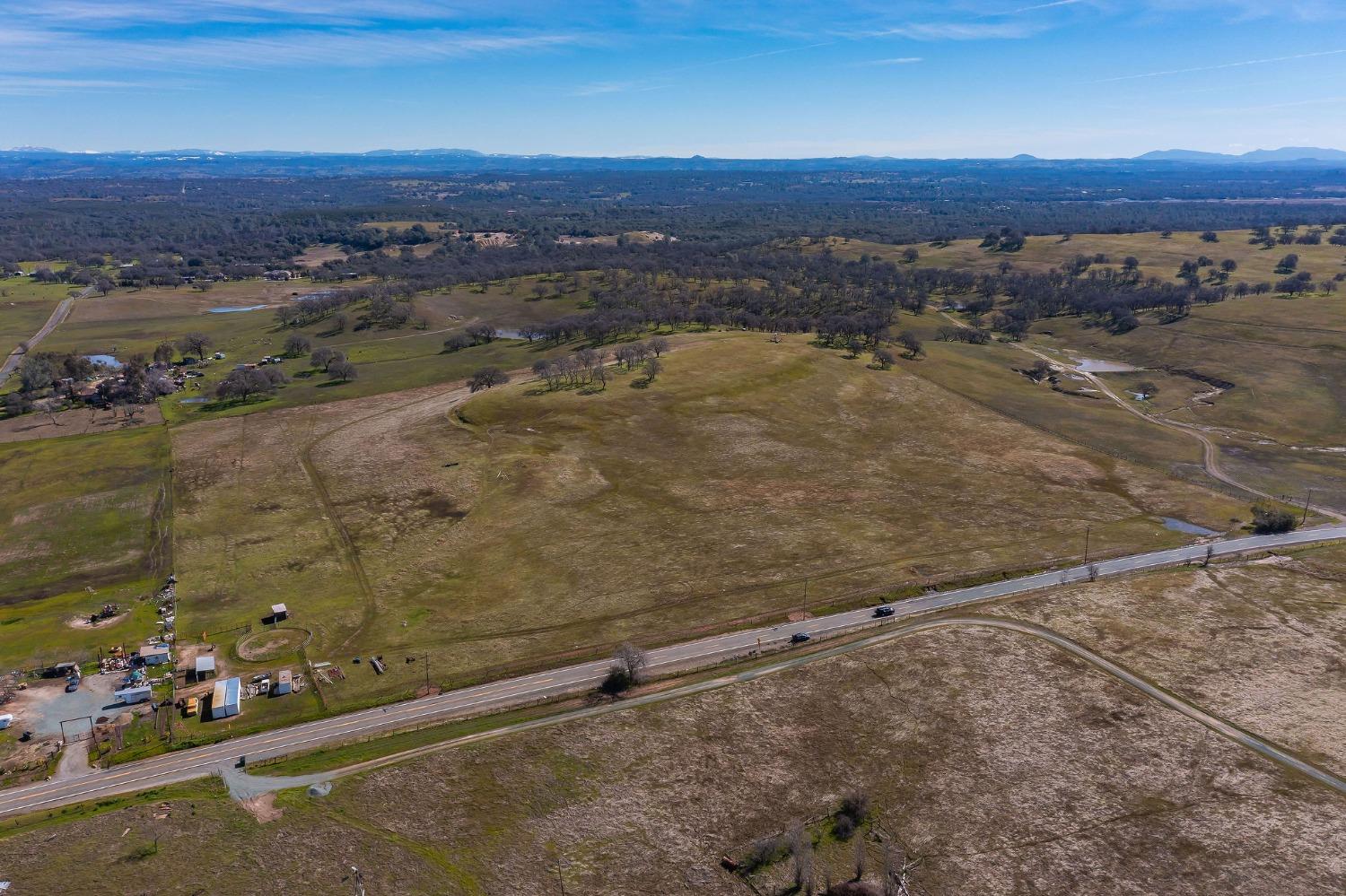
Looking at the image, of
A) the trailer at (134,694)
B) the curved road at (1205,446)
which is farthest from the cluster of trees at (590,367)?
the curved road at (1205,446)

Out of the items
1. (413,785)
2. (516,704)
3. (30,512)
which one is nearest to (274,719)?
(413,785)

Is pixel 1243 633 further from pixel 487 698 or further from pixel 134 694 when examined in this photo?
pixel 134 694

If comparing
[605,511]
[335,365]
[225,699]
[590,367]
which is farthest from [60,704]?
[335,365]

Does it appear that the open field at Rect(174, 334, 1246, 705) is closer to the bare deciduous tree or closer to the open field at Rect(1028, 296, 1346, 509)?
the open field at Rect(1028, 296, 1346, 509)

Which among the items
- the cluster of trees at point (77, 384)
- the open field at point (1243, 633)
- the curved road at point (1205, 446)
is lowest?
the open field at point (1243, 633)

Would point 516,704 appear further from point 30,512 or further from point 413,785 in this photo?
point 30,512

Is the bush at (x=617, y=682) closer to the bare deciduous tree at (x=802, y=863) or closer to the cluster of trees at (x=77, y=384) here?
the bare deciduous tree at (x=802, y=863)

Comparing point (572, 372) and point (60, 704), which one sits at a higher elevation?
point (572, 372)
